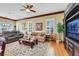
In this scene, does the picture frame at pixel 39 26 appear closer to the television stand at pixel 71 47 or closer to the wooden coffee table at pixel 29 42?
the wooden coffee table at pixel 29 42

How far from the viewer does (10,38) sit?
3152mm

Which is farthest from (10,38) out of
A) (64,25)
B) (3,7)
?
(64,25)

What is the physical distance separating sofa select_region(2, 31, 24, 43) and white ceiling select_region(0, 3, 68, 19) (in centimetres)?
38

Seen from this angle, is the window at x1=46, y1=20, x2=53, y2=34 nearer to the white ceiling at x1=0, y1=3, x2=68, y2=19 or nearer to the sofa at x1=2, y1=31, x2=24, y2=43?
the white ceiling at x1=0, y1=3, x2=68, y2=19

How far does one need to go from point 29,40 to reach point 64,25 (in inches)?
34.9

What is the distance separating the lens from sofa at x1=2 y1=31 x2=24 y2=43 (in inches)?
123

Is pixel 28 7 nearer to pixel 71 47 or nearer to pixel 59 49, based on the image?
pixel 59 49

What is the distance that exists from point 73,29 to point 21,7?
4.18 feet

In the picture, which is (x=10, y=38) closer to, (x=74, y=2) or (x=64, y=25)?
(x=64, y=25)

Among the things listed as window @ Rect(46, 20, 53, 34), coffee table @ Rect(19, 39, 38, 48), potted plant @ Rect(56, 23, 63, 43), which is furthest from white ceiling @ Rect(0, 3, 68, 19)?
coffee table @ Rect(19, 39, 38, 48)

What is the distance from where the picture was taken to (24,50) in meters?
3.15

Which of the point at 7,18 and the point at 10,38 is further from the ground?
the point at 7,18

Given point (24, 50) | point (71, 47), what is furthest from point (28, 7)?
point (71, 47)

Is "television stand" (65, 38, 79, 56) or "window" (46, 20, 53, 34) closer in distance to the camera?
"television stand" (65, 38, 79, 56)
